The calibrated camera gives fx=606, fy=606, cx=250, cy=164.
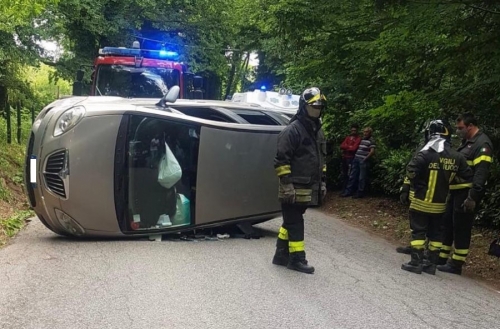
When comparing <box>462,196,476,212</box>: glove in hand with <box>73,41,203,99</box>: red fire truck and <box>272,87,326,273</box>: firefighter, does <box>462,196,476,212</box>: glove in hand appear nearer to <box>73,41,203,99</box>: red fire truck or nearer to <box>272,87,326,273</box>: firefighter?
<box>272,87,326,273</box>: firefighter

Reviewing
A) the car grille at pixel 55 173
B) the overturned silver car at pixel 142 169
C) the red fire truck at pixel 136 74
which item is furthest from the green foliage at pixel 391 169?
the car grille at pixel 55 173

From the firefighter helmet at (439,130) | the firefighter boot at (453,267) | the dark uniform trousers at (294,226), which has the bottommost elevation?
the firefighter boot at (453,267)

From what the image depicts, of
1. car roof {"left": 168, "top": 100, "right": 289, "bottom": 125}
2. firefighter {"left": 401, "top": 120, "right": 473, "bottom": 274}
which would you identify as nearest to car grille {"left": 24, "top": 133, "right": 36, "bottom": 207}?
car roof {"left": 168, "top": 100, "right": 289, "bottom": 125}

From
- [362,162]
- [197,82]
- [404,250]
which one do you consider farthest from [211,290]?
[197,82]

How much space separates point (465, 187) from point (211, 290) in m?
3.92

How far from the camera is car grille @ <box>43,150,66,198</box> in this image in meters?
7.40

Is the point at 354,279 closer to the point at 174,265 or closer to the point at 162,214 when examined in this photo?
the point at 174,265

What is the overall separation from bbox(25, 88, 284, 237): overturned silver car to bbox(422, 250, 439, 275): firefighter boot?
2.19 m

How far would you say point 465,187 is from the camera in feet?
25.9

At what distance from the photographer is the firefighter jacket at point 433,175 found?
7.58 meters

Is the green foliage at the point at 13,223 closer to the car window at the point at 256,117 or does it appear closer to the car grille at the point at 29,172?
the car grille at the point at 29,172

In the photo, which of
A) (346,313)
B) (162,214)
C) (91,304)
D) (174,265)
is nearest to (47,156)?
(162,214)

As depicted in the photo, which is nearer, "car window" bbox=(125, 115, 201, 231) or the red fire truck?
"car window" bbox=(125, 115, 201, 231)

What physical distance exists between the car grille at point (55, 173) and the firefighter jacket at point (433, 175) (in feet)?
14.2
